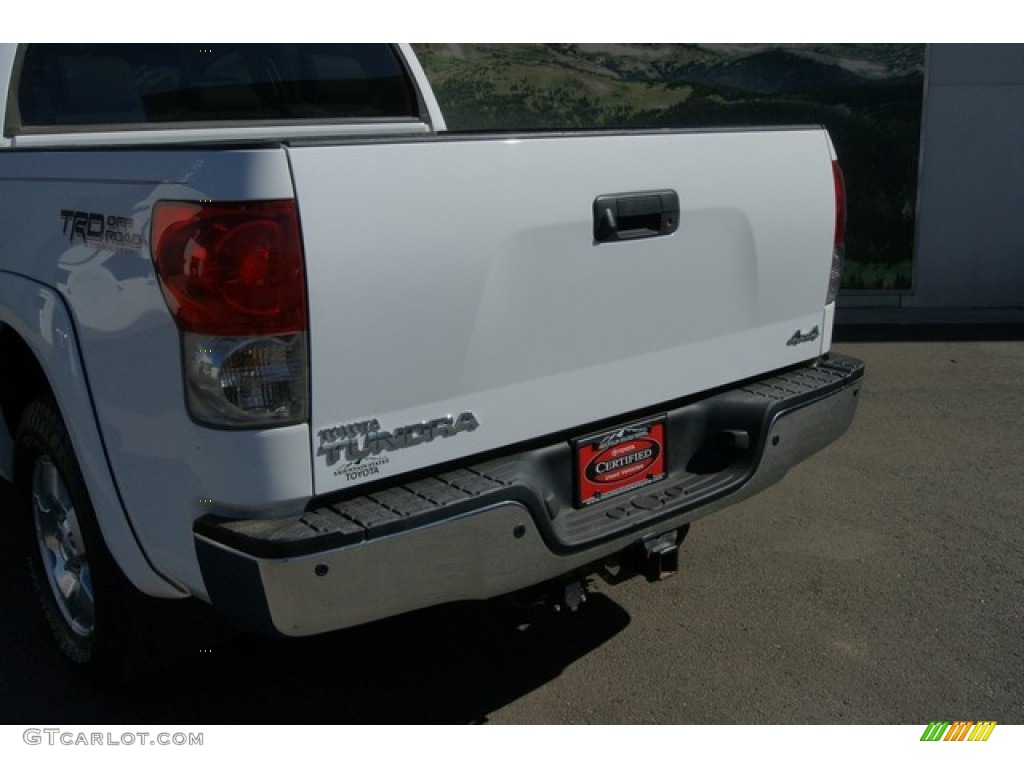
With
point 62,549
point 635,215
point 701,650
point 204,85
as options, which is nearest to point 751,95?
point 204,85

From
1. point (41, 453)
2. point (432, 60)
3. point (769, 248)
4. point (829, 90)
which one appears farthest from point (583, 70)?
point (41, 453)

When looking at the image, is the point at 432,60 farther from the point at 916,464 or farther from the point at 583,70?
the point at 916,464

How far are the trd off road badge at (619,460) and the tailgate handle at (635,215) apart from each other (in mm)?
537

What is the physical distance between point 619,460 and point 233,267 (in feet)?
3.99

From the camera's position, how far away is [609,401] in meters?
2.88

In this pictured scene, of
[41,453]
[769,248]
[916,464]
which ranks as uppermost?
[769,248]

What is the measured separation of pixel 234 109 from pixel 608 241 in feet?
7.03

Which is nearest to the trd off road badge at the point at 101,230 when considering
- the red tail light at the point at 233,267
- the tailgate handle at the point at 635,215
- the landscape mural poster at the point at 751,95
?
the red tail light at the point at 233,267

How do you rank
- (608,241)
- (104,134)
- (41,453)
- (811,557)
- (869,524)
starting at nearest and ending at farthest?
(608,241), (41,453), (104,134), (811,557), (869,524)

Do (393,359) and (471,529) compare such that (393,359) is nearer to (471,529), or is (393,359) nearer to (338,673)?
(471,529)

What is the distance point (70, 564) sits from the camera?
3232 millimetres

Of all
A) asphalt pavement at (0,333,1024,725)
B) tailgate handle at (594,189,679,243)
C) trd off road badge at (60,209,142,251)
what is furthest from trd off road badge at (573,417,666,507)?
trd off road badge at (60,209,142,251)
